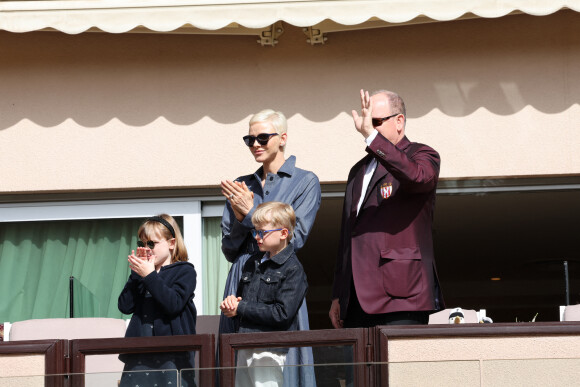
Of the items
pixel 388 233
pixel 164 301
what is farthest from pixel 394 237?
pixel 164 301

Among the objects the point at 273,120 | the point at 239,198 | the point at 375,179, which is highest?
the point at 273,120

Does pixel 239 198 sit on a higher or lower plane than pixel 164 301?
higher

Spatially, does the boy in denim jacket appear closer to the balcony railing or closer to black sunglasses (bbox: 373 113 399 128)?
the balcony railing

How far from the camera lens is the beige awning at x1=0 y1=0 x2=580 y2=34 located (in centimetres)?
710

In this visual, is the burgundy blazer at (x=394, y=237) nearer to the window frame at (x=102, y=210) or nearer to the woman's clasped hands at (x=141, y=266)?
the woman's clasped hands at (x=141, y=266)

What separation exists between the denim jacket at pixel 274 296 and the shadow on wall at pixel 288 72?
2.93 m

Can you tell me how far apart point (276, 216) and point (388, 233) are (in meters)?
0.60

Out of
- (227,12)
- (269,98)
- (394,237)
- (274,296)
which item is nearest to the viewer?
(274,296)

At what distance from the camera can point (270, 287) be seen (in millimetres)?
5070

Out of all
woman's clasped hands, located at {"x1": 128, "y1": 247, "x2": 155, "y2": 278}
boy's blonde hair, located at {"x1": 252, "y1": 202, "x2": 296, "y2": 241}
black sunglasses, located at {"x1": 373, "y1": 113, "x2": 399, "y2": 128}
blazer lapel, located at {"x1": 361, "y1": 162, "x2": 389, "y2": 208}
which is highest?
black sunglasses, located at {"x1": 373, "y1": 113, "x2": 399, "y2": 128}

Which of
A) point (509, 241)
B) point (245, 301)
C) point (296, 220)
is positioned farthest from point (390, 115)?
point (509, 241)

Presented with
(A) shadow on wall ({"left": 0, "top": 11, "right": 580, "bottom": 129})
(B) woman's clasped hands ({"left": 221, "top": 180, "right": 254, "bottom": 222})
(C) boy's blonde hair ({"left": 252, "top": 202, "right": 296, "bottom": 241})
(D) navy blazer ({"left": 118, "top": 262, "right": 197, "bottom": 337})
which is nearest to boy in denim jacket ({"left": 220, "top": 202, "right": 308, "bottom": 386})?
(C) boy's blonde hair ({"left": 252, "top": 202, "right": 296, "bottom": 241})

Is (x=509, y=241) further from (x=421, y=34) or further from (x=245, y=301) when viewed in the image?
(x=245, y=301)

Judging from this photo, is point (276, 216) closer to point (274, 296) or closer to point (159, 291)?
point (274, 296)
